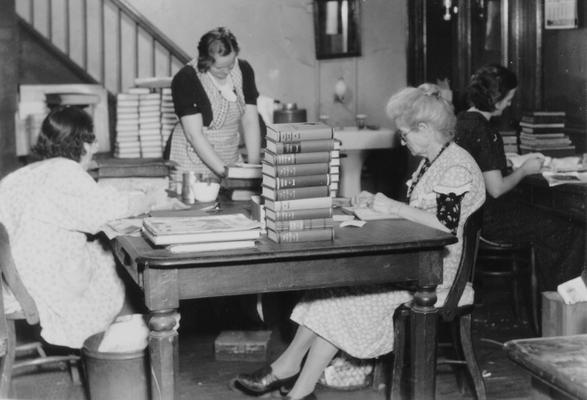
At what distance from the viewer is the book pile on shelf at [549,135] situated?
550cm

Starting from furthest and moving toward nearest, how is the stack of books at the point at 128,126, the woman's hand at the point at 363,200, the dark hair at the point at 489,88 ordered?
the stack of books at the point at 128,126, the dark hair at the point at 489,88, the woman's hand at the point at 363,200

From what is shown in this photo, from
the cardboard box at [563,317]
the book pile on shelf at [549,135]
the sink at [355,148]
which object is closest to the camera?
the cardboard box at [563,317]

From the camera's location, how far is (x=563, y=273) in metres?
4.63

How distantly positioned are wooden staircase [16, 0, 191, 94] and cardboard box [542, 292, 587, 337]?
15.9 ft

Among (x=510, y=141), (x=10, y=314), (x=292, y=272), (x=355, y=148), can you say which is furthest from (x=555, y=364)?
(x=355, y=148)

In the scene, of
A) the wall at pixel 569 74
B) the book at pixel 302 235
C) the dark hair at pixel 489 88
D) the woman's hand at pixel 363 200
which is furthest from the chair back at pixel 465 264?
the wall at pixel 569 74

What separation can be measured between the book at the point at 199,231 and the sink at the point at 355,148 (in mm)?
4425

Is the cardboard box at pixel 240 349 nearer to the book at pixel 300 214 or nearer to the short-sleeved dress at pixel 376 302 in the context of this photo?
the short-sleeved dress at pixel 376 302

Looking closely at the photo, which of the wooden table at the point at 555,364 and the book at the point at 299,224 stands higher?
the book at the point at 299,224

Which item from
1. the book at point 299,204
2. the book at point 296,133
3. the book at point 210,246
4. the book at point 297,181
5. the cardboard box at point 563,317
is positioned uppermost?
the book at point 296,133

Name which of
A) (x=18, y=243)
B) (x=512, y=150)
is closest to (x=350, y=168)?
(x=512, y=150)

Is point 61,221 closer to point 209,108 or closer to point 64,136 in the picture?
point 64,136

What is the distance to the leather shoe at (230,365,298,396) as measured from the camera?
11.5 ft

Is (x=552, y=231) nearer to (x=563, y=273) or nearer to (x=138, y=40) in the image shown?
(x=563, y=273)
